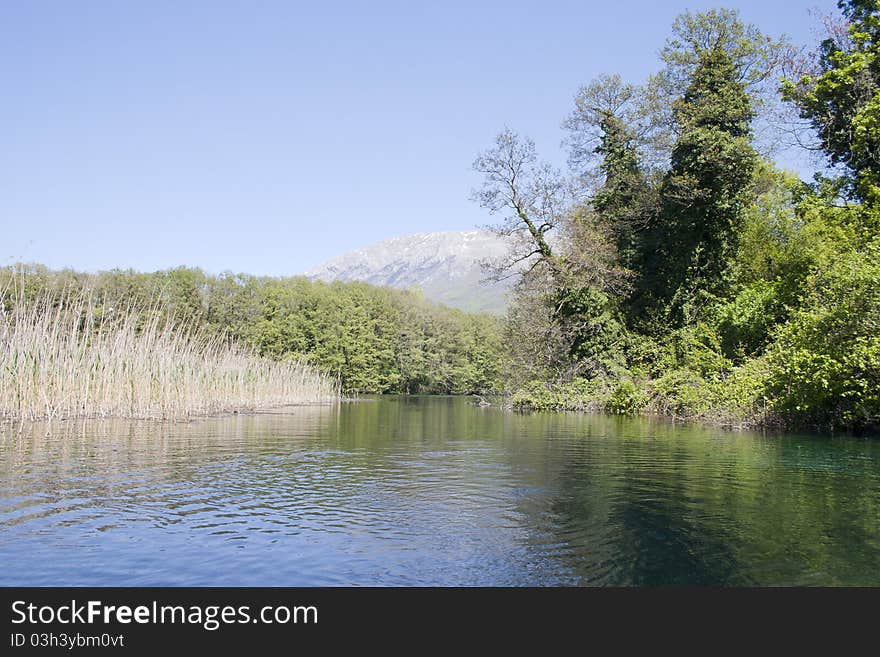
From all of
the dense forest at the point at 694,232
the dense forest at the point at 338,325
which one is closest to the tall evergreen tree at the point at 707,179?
the dense forest at the point at 694,232

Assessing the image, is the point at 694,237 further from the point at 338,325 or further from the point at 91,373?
the point at 338,325

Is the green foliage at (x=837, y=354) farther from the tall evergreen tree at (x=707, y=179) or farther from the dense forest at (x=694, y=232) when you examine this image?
the tall evergreen tree at (x=707, y=179)

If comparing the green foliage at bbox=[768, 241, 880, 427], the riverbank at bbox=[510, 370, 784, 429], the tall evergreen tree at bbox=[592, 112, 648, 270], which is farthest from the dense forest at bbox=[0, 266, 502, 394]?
the green foliage at bbox=[768, 241, 880, 427]

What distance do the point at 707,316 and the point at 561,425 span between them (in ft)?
48.9

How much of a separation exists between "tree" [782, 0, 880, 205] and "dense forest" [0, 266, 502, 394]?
4242 cm

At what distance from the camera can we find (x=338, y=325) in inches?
3538

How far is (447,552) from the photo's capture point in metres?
8.81

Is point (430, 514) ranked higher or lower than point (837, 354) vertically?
lower

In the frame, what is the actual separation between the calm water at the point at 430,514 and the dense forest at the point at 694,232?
43.0ft

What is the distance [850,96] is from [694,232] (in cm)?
992

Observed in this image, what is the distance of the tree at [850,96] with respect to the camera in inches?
1232

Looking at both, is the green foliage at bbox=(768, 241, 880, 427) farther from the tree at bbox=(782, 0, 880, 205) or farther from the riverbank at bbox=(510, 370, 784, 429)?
the tree at bbox=(782, 0, 880, 205)

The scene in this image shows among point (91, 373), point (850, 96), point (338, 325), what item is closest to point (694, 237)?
point (850, 96)

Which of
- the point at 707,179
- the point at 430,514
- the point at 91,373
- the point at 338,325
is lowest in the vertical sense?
the point at 430,514
